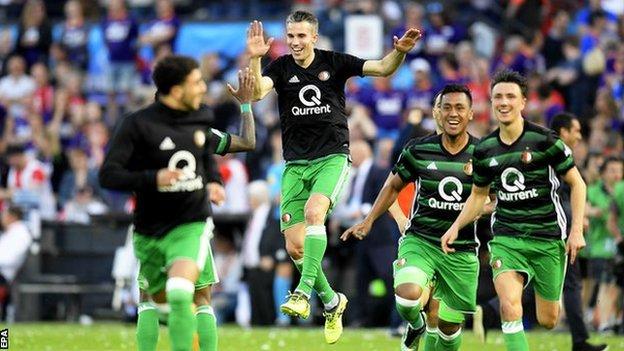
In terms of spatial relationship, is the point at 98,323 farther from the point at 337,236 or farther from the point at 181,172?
the point at 181,172

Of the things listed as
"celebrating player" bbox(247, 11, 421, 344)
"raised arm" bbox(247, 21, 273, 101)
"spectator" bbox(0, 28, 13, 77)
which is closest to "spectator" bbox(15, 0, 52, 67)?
"spectator" bbox(0, 28, 13, 77)

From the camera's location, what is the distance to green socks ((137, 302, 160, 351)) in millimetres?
12492

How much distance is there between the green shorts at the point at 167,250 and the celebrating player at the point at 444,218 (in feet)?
7.21

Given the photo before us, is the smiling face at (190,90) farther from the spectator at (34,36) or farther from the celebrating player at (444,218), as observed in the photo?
the spectator at (34,36)

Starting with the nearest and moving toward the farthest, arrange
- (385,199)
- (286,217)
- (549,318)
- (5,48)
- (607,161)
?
(549,318), (385,199), (286,217), (607,161), (5,48)

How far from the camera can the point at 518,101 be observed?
43.3 feet

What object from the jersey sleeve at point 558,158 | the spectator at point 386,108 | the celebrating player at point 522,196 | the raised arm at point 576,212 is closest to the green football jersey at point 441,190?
the celebrating player at point 522,196

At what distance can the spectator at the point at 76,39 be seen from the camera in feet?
96.1


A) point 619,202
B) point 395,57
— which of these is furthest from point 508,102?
point 619,202

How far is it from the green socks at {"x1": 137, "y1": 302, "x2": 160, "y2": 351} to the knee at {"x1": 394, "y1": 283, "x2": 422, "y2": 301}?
2.16 meters

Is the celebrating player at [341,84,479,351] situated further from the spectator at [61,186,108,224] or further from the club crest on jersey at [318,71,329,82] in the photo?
the spectator at [61,186,108,224]

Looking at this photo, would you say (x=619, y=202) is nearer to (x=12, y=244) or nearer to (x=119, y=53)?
(x=12, y=244)

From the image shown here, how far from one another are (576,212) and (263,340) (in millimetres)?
6777

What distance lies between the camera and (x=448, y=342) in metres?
13.7
